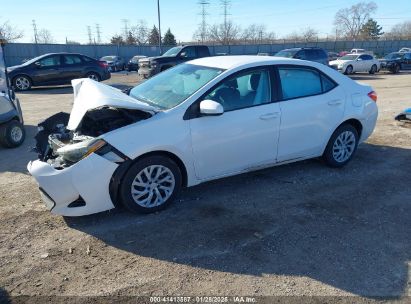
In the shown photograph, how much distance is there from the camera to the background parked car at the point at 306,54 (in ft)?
65.6

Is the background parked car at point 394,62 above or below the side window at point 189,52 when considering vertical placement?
below

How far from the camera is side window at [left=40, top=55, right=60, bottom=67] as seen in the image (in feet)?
55.4

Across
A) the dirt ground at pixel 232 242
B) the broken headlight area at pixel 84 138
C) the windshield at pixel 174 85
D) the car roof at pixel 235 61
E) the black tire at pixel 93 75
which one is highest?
the car roof at pixel 235 61

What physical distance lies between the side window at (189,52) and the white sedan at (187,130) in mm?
14997

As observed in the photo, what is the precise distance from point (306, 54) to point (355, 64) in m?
6.41

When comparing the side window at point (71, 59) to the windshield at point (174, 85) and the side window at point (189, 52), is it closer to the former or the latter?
the side window at point (189, 52)

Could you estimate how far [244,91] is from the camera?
470 cm

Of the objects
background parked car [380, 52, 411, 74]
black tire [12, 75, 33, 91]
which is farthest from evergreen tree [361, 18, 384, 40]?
black tire [12, 75, 33, 91]

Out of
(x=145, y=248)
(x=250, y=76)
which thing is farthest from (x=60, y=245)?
(x=250, y=76)

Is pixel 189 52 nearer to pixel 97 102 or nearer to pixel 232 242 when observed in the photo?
pixel 97 102

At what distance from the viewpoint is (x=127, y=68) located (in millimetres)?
34375

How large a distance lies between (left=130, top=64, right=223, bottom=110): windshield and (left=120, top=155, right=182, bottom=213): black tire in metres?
0.64

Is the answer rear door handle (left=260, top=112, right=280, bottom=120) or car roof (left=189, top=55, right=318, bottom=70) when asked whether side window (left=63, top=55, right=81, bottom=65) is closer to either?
car roof (left=189, top=55, right=318, bottom=70)

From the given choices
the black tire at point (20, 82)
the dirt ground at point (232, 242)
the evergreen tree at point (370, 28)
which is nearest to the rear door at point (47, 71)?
the black tire at point (20, 82)
